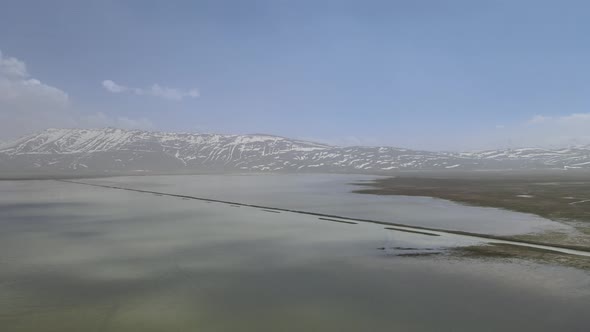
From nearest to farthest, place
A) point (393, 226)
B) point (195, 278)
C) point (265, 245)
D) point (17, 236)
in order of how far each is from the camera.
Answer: point (195, 278)
point (265, 245)
point (17, 236)
point (393, 226)

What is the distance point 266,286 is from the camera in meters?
16.9

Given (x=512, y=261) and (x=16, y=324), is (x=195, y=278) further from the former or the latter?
(x=512, y=261)

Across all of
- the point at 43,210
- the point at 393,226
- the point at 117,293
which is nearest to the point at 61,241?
the point at 117,293

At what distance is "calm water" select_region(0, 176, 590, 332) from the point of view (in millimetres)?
13000

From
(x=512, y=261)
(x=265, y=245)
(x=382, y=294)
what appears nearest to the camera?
(x=382, y=294)

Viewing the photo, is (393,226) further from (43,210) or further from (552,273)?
(43,210)

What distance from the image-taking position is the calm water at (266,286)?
512 inches

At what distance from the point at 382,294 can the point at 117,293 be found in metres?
10.6

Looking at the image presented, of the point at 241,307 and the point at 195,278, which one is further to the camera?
the point at 195,278

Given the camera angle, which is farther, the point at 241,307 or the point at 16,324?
the point at 241,307

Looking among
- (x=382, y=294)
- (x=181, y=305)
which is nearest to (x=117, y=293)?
(x=181, y=305)

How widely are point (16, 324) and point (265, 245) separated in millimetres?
14780

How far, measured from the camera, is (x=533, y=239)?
26.2 metres

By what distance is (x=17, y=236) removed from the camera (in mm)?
28344
